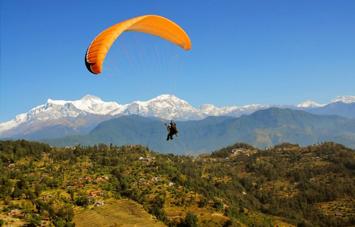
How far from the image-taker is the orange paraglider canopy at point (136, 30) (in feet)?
116

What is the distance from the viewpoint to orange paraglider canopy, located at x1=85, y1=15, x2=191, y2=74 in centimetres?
3534

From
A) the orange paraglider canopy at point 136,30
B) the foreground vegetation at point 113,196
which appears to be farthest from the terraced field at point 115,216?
the orange paraglider canopy at point 136,30

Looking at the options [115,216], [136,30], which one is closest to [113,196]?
[115,216]

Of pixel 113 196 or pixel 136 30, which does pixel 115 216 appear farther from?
pixel 136 30

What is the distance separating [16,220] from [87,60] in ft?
228

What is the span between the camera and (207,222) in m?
120

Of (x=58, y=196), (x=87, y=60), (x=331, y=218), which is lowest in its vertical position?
(x=331, y=218)

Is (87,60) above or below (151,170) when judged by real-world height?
above

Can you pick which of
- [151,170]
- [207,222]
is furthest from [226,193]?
[207,222]

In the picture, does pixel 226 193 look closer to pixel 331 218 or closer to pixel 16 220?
pixel 331 218

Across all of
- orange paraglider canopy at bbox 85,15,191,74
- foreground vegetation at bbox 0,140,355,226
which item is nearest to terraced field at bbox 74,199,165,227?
foreground vegetation at bbox 0,140,355,226

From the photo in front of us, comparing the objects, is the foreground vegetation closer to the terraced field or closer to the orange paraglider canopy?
the terraced field

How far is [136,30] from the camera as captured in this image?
4206 centimetres

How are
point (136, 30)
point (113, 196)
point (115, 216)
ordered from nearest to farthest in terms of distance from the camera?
point (136, 30) < point (115, 216) < point (113, 196)
